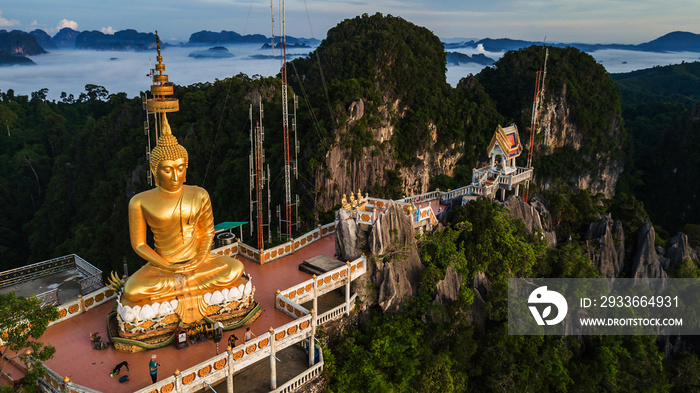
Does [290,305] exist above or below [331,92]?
below

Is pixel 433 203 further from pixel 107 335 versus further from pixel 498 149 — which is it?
pixel 107 335

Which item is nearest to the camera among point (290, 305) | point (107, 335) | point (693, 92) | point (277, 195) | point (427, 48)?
point (107, 335)

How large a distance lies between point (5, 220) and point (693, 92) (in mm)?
123354

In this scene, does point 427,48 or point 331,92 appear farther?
point 427,48

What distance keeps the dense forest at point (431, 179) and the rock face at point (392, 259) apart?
1.58 ft

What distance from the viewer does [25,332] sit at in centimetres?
1262

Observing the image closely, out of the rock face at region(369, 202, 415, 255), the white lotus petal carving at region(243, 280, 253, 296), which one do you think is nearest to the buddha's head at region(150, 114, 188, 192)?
the white lotus petal carving at region(243, 280, 253, 296)

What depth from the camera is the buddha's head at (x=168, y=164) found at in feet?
44.3

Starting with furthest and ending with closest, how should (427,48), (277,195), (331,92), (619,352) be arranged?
1. (427,48)
2. (331,92)
3. (277,195)
4. (619,352)

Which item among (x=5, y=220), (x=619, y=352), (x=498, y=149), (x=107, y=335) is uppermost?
(x=498, y=149)

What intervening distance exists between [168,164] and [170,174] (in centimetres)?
28

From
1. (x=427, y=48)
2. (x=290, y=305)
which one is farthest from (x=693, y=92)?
(x=290, y=305)

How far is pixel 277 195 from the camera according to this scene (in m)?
36.9

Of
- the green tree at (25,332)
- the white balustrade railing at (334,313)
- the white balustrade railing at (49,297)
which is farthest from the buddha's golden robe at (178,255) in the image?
the white balustrade railing at (49,297)
